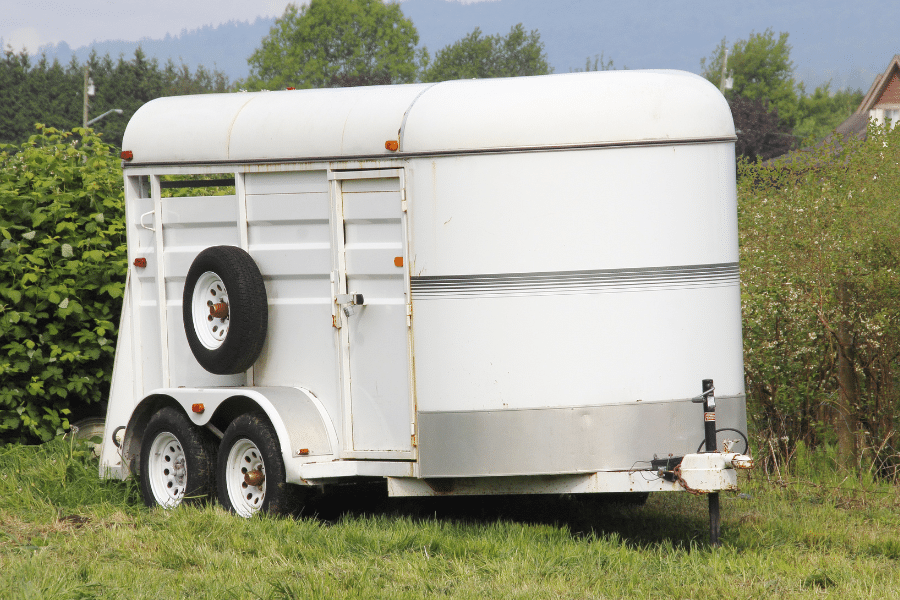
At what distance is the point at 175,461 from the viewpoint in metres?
7.17

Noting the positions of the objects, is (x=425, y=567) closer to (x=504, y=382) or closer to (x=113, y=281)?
(x=504, y=382)

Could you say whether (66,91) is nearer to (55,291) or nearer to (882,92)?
(882,92)

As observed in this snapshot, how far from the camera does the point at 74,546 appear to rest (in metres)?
5.96

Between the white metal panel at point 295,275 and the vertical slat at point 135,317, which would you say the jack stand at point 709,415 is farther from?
the vertical slat at point 135,317

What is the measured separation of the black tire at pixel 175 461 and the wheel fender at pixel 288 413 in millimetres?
164

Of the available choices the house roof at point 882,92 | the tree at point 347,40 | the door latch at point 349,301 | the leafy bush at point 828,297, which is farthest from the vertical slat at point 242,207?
the tree at point 347,40

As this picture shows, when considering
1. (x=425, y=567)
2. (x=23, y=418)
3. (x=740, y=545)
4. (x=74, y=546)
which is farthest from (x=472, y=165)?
(x=23, y=418)

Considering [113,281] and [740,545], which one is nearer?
[740,545]

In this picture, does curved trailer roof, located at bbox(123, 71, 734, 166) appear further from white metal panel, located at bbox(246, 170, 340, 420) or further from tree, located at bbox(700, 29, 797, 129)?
tree, located at bbox(700, 29, 797, 129)

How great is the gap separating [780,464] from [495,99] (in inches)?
175

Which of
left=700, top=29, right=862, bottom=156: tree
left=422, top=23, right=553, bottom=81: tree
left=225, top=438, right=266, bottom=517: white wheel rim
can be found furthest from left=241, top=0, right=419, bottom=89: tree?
left=225, top=438, right=266, bottom=517: white wheel rim

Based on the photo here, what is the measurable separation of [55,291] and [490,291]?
14.3 ft

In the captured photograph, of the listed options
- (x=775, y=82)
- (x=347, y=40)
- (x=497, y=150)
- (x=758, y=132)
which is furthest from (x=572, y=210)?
(x=347, y=40)

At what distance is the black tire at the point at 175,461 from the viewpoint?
688 cm
